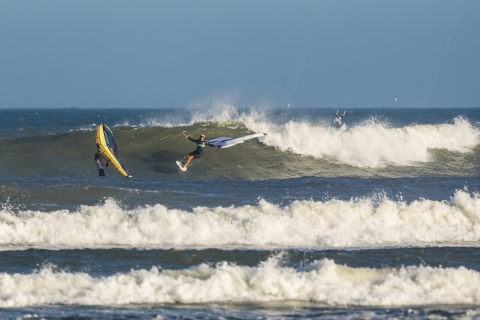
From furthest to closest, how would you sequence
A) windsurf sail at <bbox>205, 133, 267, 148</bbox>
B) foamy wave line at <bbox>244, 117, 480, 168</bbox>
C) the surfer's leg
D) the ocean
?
1. foamy wave line at <bbox>244, 117, 480, 168</bbox>
2. windsurf sail at <bbox>205, 133, 267, 148</bbox>
3. the surfer's leg
4. the ocean

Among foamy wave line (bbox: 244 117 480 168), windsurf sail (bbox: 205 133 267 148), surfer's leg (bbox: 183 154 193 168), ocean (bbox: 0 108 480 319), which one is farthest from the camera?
foamy wave line (bbox: 244 117 480 168)

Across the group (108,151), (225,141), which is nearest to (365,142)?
(225,141)

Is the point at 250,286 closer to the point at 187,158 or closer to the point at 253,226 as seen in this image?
the point at 253,226

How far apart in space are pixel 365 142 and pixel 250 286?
16122mm

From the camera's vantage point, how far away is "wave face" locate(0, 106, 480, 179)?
20.4m

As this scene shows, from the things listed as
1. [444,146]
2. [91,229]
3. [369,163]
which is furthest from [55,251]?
[444,146]

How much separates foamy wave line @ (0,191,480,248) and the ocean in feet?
0.10

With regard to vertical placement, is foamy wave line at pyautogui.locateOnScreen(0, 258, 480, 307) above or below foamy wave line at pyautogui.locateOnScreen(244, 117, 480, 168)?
below

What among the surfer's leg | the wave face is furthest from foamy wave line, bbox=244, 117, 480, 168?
the surfer's leg

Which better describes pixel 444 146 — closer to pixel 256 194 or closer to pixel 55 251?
pixel 256 194

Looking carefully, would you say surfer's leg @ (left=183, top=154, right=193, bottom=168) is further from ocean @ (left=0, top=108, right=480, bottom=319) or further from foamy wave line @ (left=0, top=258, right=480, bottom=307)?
foamy wave line @ (left=0, top=258, right=480, bottom=307)

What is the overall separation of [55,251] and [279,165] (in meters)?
11.7

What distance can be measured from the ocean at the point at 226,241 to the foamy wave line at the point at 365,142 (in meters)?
1.41

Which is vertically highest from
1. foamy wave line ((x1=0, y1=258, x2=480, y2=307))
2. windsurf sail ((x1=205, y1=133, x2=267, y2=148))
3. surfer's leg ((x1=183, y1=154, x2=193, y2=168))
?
windsurf sail ((x1=205, y1=133, x2=267, y2=148))
